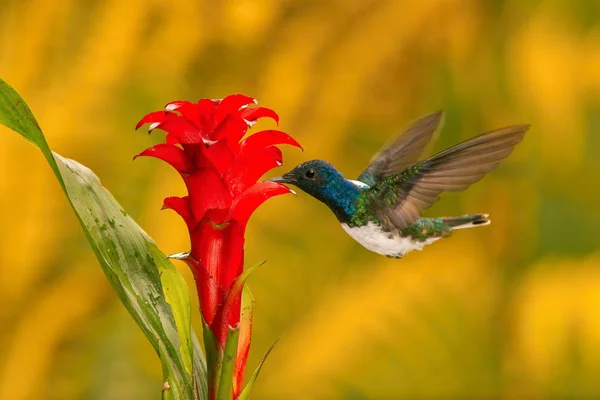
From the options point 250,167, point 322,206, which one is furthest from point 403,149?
point 322,206

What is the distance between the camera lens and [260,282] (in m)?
1.99

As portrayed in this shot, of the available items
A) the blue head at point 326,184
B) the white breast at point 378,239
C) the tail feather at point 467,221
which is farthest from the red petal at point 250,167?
the tail feather at point 467,221

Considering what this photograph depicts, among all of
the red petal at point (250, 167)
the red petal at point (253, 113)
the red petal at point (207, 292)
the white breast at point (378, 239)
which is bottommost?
the red petal at point (207, 292)

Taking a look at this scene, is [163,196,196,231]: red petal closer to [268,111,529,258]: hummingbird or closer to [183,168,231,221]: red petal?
[183,168,231,221]: red petal

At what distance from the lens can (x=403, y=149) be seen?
1.10 meters

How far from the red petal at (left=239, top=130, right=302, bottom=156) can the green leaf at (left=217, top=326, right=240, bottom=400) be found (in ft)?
0.60

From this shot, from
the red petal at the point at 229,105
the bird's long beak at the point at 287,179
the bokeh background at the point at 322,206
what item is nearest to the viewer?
the red petal at the point at 229,105

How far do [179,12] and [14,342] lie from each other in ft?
3.03

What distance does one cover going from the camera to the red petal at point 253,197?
71cm

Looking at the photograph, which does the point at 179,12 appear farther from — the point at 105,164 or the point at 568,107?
the point at 568,107

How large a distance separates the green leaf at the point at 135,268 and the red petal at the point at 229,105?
17 centimetres

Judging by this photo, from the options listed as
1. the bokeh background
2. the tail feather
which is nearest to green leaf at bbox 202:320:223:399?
the tail feather

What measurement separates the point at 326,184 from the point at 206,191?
0.20 m

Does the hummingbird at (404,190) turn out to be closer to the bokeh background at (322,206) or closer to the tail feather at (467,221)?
the tail feather at (467,221)
